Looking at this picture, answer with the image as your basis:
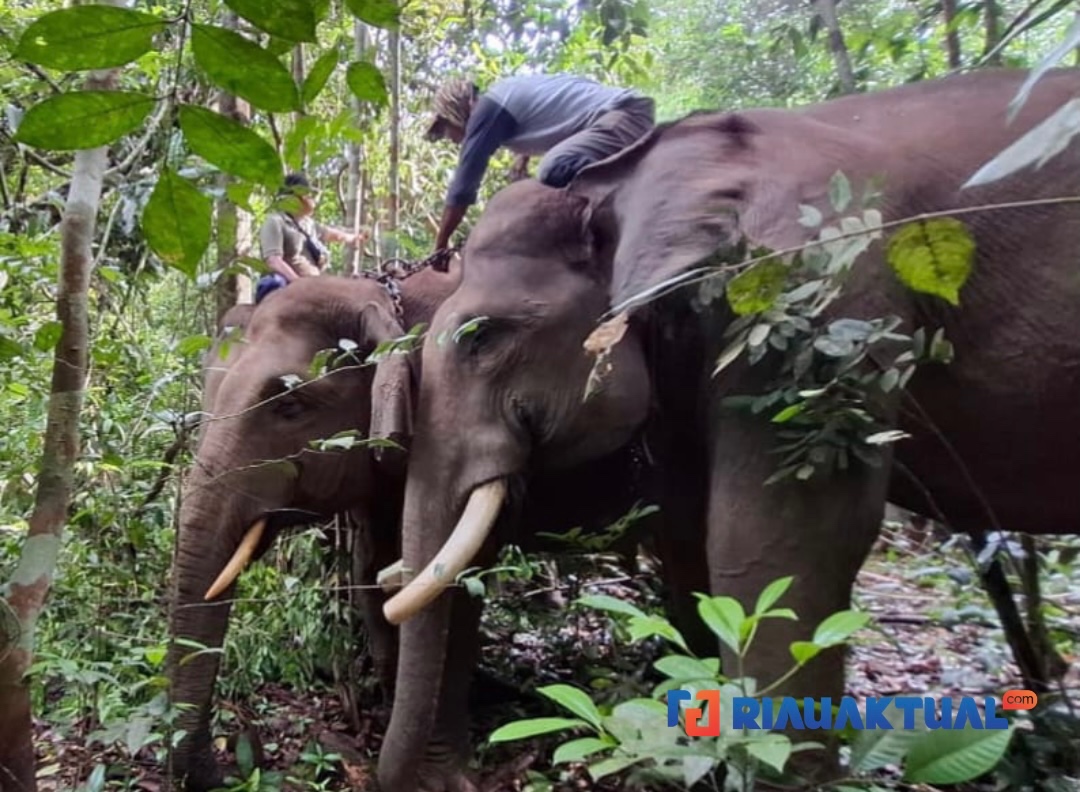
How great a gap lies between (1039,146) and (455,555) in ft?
7.65

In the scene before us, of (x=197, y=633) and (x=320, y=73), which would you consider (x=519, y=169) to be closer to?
(x=197, y=633)

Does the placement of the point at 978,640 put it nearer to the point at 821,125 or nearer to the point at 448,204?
the point at 821,125

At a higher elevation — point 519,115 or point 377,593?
point 519,115

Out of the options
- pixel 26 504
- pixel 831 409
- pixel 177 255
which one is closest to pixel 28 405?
pixel 26 504

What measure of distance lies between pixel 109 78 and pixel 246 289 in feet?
11.2

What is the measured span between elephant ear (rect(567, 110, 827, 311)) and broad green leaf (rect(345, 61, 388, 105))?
1.15m

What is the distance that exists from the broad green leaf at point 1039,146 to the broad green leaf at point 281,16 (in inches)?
24.3

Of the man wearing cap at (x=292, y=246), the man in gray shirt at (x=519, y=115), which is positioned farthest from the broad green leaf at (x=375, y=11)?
the man wearing cap at (x=292, y=246)

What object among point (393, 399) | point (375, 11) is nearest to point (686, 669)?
point (375, 11)

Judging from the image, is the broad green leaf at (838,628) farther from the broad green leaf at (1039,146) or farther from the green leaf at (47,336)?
the green leaf at (47,336)

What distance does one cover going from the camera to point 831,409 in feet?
7.56

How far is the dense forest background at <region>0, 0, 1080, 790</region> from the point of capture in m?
1.41

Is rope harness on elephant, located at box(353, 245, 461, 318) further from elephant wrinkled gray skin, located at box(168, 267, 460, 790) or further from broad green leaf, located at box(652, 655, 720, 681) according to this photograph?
broad green leaf, located at box(652, 655, 720, 681)

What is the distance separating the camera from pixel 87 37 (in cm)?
91
